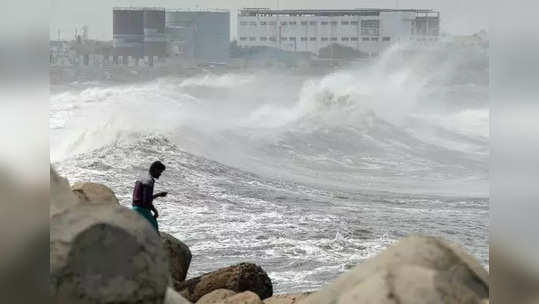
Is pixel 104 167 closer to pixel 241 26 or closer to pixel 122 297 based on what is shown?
pixel 241 26

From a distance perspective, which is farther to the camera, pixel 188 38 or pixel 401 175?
pixel 188 38

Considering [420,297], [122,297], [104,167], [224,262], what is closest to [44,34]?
[122,297]

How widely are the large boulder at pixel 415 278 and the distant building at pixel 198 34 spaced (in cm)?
1183

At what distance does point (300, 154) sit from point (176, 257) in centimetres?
926

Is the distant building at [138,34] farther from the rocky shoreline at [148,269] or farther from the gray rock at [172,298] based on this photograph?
the rocky shoreline at [148,269]

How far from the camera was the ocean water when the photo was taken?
12.6 metres

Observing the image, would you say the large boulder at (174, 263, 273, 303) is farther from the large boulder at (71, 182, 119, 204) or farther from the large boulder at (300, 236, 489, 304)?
the large boulder at (300, 236, 489, 304)

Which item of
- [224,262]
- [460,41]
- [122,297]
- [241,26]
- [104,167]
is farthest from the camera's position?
[460,41]

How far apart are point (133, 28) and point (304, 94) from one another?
316cm

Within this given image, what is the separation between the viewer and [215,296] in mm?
5711

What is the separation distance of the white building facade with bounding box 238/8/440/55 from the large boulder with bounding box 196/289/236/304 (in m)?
9.16

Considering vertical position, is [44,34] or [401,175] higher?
[44,34]

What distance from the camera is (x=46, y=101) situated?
4180mm

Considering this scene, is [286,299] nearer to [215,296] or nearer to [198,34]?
[215,296]
